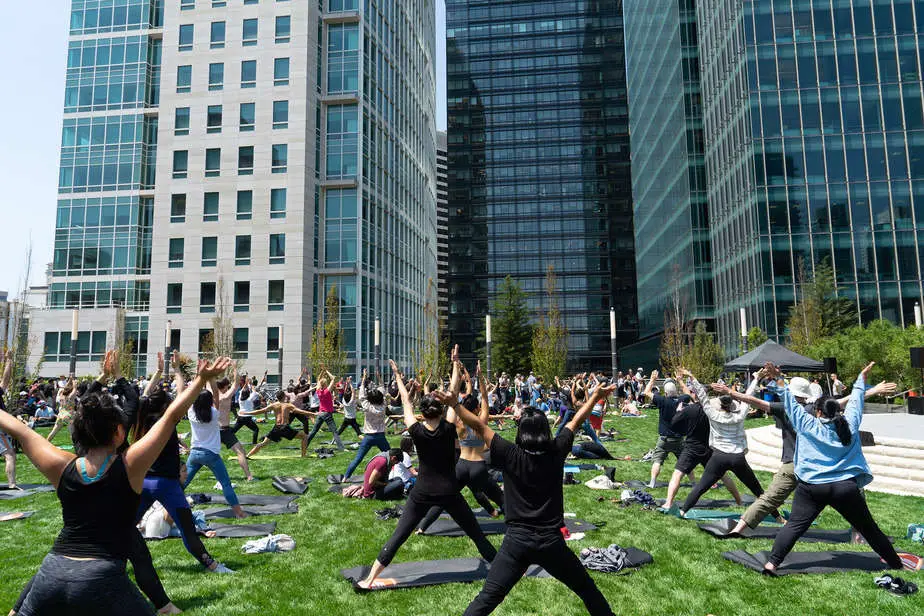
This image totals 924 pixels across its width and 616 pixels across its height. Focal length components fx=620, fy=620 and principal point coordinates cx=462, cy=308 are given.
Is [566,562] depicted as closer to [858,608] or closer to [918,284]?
[858,608]

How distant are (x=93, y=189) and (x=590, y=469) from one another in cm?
4944

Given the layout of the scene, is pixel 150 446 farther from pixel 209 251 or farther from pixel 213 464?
pixel 209 251

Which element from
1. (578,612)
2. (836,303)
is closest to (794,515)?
(578,612)

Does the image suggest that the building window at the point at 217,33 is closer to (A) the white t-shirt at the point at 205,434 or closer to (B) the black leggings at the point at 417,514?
(A) the white t-shirt at the point at 205,434

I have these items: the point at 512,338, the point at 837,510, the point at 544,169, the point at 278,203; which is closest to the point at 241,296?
the point at 278,203

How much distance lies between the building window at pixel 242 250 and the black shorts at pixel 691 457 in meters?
42.0

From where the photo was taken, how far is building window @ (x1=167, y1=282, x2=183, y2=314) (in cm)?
4681

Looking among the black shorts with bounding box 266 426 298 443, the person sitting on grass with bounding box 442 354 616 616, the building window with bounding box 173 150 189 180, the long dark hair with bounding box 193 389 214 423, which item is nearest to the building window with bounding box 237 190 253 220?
the building window with bounding box 173 150 189 180

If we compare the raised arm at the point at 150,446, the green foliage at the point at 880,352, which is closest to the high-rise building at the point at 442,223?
the green foliage at the point at 880,352

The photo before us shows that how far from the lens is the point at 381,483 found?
11492 mm

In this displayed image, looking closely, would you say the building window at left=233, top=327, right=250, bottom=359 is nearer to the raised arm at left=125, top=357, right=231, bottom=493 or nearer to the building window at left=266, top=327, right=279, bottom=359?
the building window at left=266, top=327, right=279, bottom=359

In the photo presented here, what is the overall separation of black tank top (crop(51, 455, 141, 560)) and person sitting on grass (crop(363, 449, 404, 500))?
319 inches

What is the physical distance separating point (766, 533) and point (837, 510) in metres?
2.49

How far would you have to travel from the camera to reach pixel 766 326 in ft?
157
